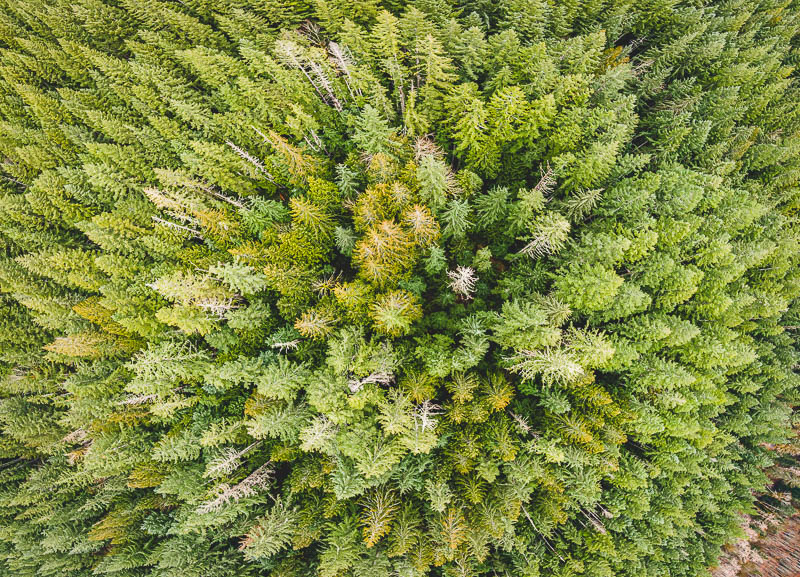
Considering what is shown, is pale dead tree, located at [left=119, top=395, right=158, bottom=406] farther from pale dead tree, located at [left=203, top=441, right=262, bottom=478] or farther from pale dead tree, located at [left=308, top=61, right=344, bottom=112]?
pale dead tree, located at [left=308, top=61, right=344, bottom=112]

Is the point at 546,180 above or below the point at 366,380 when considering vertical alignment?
above

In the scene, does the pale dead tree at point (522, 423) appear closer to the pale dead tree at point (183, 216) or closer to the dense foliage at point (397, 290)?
the dense foliage at point (397, 290)

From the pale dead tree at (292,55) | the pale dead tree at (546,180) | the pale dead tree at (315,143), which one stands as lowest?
the pale dead tree at (546,180)

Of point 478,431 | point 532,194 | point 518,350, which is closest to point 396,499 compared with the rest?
point 478,431

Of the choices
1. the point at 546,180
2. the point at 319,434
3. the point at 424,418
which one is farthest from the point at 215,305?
the point at 546,180

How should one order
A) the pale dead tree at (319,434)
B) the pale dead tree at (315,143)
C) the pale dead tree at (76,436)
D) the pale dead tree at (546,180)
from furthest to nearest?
the pale dead tree at (76,436) → the pale dead tree at (315,143) → the pale dead tree at (546,180) → the pale dead tree at (319,434)

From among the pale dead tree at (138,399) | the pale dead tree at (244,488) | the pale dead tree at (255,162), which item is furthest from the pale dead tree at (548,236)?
the pale dead tree at (138,399)

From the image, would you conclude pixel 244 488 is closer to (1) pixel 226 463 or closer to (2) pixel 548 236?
(1) pixel 226 463
